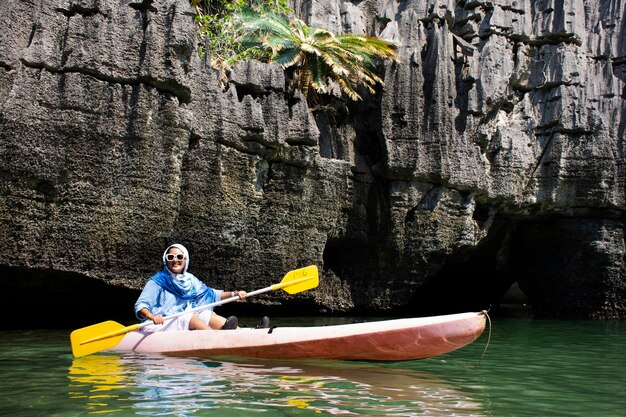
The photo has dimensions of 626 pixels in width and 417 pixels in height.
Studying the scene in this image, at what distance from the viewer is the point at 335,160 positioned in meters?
14.3

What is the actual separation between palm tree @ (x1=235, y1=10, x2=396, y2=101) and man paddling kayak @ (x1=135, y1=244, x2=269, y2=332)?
688 centimetres

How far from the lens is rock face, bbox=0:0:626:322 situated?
1041 cm

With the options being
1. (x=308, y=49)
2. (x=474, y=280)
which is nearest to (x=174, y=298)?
(x=308, y=49)

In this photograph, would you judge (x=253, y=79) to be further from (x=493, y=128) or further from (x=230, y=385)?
(x=230, y=385)

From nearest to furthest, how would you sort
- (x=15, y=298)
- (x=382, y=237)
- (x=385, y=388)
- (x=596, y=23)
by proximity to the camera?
(x=385, y=388) < (x=15, y=298) < (x=382, y=237) < (x=596, y=23)

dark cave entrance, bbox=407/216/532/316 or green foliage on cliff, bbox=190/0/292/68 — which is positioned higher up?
green foliage on cliff, bbox=190/0/292/68

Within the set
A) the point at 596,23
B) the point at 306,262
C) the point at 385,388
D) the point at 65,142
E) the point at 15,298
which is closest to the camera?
the point at 385,388

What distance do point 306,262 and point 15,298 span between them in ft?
19.3

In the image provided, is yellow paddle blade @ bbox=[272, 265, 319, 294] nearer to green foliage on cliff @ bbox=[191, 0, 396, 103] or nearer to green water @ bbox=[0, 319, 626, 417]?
green water @ bbox=[0, 319, 626, 417]

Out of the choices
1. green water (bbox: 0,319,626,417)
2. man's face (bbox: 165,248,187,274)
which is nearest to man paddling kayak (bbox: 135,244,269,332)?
man's face (bbox: 165,248,187,274)

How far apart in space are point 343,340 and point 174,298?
2.56 metres

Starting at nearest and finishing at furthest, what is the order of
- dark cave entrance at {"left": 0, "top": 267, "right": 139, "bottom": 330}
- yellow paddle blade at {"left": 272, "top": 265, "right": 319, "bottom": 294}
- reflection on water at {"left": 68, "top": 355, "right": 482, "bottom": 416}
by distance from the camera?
reflection on water at {"left": 68, "top": 355, "right": 482, "bottom": 416} → yellow paddle blade at {"left": 272, "top": 265, "right": 319, "bottom": 294} → dark cave entrance at {"left": 0, "top": 267, "right": 139, "bottom": 330}

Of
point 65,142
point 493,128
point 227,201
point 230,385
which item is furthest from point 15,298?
point 493,128

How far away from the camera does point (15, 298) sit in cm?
1158
